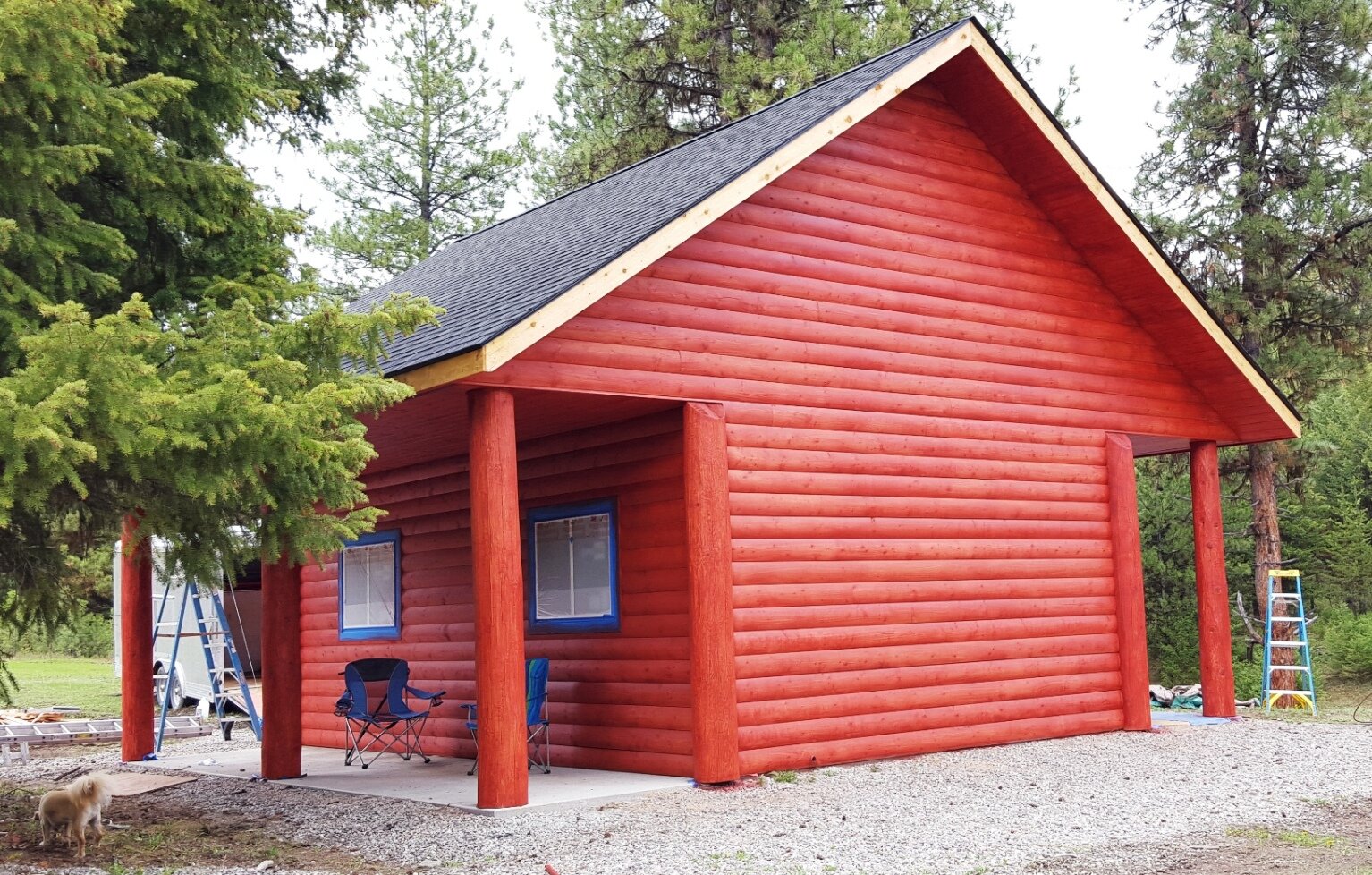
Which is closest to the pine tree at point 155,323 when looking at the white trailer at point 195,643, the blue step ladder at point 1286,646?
the white trailer at point 195,643

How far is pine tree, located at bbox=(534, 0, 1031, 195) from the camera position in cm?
2278

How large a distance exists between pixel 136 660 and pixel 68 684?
16.1 m

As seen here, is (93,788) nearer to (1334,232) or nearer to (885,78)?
(885,78)

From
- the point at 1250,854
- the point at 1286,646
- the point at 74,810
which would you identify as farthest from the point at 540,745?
the point at 1286,646

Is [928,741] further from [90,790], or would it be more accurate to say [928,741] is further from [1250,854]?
[90,790]

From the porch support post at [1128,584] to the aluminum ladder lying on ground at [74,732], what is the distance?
10.3 meters

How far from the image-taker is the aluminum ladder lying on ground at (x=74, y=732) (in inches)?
595

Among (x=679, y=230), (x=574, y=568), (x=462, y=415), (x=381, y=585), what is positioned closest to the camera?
(x=679, y=230)

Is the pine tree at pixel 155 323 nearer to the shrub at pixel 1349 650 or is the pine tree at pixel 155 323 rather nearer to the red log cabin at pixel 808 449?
the red log cabin at pixel 808 449

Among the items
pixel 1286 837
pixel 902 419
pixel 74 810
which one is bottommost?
pixel 1286 837

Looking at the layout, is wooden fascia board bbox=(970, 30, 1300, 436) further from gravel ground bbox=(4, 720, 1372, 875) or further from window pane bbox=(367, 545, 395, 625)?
window pane bbox=(367, 545, 395, 625)

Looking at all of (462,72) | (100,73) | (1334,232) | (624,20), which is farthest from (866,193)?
(462,72)

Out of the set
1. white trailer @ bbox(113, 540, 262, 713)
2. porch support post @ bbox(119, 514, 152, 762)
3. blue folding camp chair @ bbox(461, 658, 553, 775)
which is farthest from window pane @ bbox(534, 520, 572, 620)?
white trailer @ bbox(113, 540, 262, 713)

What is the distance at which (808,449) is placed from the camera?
33.5 ft
